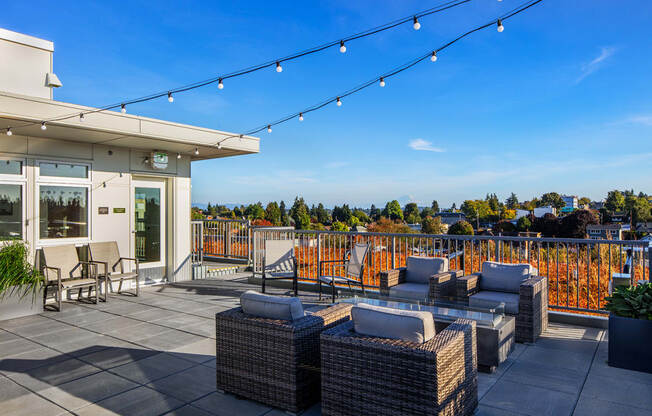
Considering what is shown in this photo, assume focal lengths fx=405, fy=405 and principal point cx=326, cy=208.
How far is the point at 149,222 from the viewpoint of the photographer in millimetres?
7711

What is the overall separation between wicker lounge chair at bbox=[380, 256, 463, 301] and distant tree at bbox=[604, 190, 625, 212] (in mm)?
54013

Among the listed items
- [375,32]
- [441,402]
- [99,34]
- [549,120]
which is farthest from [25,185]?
[549,120]

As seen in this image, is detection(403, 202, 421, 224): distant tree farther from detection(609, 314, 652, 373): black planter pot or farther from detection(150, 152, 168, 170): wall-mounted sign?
detection(609, 314, 652, 373): black planter pot

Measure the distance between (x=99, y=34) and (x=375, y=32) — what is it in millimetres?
6652

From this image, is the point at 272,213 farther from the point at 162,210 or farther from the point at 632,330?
the point at 632,330

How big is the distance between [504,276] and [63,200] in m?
6.58

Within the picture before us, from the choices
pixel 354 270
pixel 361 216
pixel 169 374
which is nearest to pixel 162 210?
pixel 354 270

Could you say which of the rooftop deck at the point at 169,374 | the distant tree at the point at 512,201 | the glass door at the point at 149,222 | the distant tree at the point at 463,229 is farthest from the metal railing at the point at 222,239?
the distant tree at the point at 512,201

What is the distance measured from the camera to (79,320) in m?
5.08

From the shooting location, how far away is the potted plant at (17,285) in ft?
17.1

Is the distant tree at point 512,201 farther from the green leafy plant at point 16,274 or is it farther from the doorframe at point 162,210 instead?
the green leafy plant at point 16,274

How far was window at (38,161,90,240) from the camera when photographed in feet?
20.5

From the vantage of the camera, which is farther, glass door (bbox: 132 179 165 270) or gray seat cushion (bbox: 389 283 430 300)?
glass door (bbox: 132 179 165 270)

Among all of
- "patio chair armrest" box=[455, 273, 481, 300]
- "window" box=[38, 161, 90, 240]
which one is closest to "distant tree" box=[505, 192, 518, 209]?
"patio chair armrest" box=[455, 273, 481, 300]
